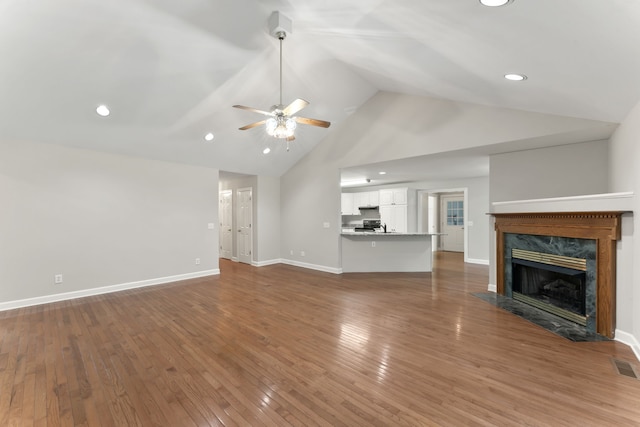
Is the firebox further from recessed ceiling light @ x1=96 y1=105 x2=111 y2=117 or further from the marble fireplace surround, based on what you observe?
recessed ceiling light @ x1=96 y1=105 x2=111 y2=117

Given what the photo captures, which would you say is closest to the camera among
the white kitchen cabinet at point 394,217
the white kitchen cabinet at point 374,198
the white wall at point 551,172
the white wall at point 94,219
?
the white wall at point 551,172

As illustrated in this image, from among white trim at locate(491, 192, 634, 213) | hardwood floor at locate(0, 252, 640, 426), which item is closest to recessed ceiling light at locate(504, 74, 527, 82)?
white trim at locate(491, 192, 634, 213)

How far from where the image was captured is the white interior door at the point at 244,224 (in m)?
7.75

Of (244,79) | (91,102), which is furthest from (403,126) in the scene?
(91,102)

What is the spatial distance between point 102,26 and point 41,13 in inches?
17.9

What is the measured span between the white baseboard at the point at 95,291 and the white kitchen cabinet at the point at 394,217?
554 cm

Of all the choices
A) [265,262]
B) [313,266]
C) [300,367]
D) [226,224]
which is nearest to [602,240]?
[300,367]

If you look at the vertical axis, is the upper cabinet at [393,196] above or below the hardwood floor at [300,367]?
above

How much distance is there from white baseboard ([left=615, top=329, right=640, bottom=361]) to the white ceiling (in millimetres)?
2372

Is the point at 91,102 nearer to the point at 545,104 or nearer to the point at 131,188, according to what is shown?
the point at 131,188

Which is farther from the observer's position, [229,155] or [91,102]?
[229,155]

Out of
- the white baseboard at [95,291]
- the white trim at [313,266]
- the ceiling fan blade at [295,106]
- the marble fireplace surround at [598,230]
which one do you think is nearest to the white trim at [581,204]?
the marble fireplace surround at [598,230]

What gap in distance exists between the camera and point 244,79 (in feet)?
14.0

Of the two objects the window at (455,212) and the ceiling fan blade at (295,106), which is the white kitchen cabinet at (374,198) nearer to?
the window at (455,212)
